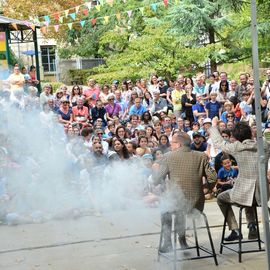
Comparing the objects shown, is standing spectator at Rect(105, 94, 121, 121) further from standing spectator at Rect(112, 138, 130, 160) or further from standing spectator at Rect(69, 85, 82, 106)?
standing spectator at Rect(112, 138, 130, 160)

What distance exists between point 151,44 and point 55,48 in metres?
15.4

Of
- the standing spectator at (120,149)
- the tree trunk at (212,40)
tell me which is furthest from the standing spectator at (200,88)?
the tree trunk at (212,40)

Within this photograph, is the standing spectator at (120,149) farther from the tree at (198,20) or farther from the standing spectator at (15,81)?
the tree at (198,20)

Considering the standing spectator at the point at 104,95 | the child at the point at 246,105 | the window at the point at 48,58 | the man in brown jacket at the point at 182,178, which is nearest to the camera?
the man in brown jacket at the point at 182,178

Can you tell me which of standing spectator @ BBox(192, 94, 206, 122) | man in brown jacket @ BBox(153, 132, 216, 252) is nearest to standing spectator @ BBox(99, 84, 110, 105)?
standing spectator @ BBox(192, 94, 206, 122)

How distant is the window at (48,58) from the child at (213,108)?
2390cm

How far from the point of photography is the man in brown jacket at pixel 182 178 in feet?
22.3

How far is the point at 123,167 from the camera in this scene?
365 inches

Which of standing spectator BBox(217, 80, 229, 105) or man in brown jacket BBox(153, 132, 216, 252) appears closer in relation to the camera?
man in brown jacket BBox(153, 132, 216, 252)

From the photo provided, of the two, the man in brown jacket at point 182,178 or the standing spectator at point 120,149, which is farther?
the standing spectator at point 120,149

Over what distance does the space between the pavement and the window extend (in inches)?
1101

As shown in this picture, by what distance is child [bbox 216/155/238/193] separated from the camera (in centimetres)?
1015

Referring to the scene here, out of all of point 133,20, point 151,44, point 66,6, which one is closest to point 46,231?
point 151,44

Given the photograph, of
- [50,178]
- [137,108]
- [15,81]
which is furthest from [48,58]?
[50,178]
